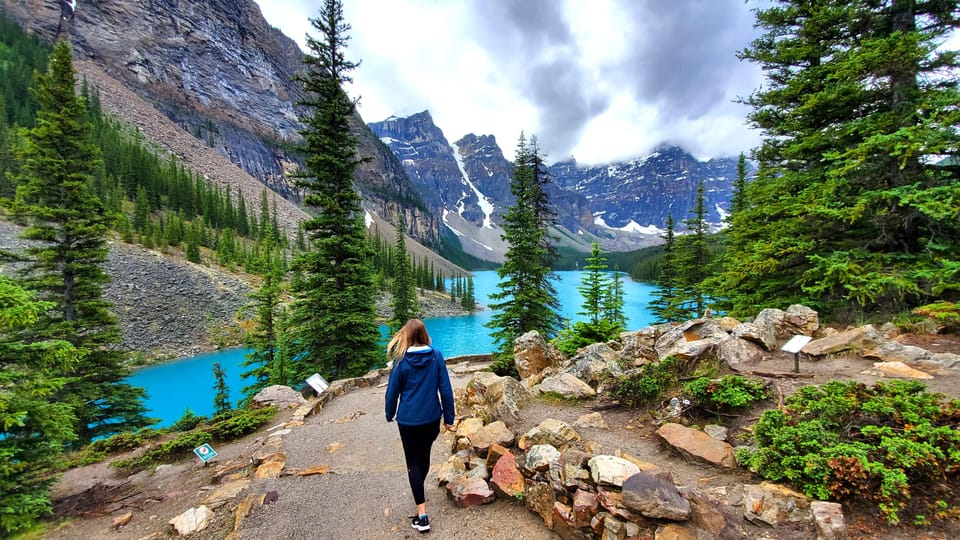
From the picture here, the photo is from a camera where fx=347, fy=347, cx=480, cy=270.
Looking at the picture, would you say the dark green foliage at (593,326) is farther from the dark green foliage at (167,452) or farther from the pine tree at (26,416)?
the pine tree at (26,416)

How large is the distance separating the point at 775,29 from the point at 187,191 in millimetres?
77959

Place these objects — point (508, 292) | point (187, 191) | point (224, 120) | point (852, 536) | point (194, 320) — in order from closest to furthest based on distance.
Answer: point (852, 536) < point (508, 292) < point (194, 320) < point (187, 191) < point (224, 120)

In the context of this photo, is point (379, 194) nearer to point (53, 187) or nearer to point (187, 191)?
point (187, 191)

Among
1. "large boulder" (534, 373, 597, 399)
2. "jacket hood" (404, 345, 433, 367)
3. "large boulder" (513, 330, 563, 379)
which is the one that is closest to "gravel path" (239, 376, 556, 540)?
"jacket hood" (404, 345, 433, 367)

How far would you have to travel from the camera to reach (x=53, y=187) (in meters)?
9.77

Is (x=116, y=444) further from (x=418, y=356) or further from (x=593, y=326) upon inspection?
(x=593, y=326)

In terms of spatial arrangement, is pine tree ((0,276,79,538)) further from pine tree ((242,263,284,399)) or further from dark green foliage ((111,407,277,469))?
pine tree ((242,263,284,399))

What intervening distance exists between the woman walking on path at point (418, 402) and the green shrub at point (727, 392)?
10.5ft

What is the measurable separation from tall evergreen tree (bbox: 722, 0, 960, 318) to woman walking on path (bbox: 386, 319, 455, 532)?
25.2 ft

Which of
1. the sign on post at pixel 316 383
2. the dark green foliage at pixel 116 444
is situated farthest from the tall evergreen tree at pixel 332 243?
the dark green foliage at pixel 116 444

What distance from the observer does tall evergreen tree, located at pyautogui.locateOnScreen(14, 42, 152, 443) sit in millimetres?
9469

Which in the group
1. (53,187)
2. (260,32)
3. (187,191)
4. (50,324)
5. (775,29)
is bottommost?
(50,324)

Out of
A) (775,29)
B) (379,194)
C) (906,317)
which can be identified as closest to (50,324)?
(906,317)

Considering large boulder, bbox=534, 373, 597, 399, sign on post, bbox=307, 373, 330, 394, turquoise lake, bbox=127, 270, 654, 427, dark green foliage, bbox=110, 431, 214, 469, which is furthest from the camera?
turquoise lake, bbox=127, 270, 654, 427
